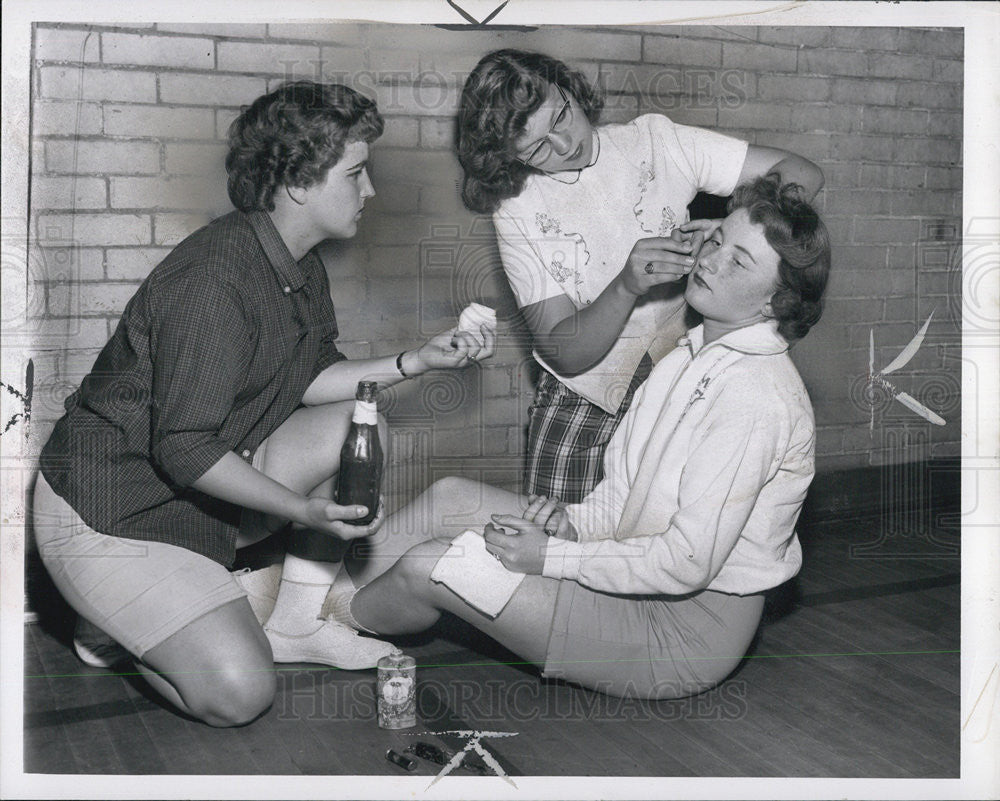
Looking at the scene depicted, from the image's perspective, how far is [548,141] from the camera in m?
2.84

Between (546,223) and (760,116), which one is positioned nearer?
(546,223)

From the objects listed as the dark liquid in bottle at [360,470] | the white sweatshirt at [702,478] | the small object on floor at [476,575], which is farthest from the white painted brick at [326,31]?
the small object on floor at [476,575]

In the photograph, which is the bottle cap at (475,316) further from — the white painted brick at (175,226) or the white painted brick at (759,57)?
the white painted brick at (759,57)

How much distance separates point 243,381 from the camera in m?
2.82

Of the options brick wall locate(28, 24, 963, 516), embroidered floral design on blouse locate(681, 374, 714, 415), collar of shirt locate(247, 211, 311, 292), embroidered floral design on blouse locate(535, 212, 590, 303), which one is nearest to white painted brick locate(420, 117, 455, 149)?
brick wall locate(28, 24, 963, 516)

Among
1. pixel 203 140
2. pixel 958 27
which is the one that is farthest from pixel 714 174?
pixel 203 140

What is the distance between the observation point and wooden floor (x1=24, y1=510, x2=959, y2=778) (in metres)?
2.73

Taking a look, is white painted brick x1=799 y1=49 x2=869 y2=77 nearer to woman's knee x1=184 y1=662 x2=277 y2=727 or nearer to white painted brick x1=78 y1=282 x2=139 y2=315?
white painted brick x1=78 y1=282 x2=139 y2=315

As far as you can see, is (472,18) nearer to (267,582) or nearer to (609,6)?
(609,6)

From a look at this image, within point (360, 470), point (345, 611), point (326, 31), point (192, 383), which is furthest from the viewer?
point (345, 611)

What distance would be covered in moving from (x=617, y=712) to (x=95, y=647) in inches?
54.1

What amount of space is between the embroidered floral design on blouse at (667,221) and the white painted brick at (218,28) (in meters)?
1.10

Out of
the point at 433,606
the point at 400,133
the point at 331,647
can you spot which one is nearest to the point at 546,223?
the point at 400,133

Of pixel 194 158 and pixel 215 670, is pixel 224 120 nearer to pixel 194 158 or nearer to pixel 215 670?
pixel 194 158
